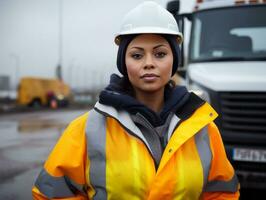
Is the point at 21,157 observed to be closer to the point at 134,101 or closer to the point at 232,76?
the point at 232,76

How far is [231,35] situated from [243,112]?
1.37 metres

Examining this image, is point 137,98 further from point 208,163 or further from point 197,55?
point 197,55

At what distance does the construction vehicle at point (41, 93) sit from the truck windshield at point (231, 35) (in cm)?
2672

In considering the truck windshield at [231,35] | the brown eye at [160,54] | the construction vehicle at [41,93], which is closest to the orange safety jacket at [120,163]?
the brown eye at [160,54]

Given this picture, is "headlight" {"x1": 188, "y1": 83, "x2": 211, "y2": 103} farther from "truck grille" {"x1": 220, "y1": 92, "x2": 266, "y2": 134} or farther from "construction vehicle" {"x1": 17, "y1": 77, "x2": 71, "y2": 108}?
"construction vehicle" {"x1": 17, "y1": 77, "x2": 71, "y2": 108}

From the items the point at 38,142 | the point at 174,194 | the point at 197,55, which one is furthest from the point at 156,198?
the point at 38,142

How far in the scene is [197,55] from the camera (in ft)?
19.9

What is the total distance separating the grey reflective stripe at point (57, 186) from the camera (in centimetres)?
193

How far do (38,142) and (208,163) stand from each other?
946 cm

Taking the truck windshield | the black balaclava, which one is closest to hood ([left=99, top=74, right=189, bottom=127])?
the black balaclava

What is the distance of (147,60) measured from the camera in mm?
2000

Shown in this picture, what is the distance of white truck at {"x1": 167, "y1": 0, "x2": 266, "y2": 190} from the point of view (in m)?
4.77

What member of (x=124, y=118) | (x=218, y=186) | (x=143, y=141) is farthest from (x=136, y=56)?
(x=218, y=186)

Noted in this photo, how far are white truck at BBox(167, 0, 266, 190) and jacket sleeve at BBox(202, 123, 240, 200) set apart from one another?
9.00 feet
